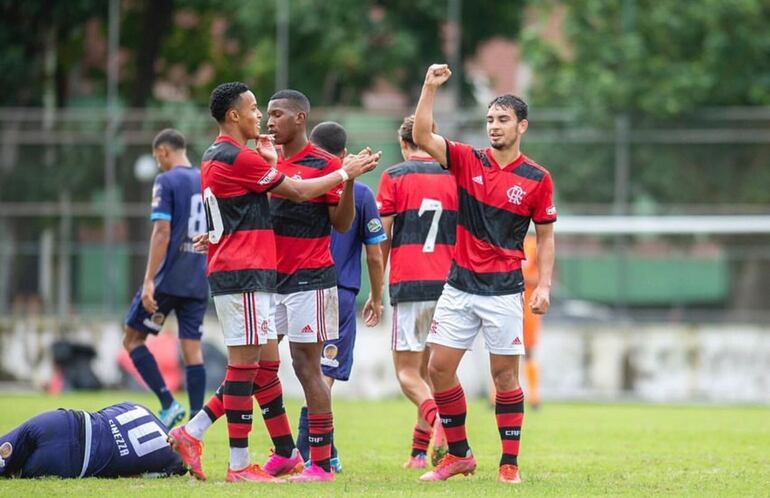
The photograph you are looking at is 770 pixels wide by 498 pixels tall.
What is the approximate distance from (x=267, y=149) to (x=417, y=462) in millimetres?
2802

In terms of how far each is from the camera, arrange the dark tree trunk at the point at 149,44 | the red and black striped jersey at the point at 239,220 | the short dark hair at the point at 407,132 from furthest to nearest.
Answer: the dark tree trunk at the point at 149,44, the short dark hair at the point at 407,132, the red and black striped jersey at the point at 239,220

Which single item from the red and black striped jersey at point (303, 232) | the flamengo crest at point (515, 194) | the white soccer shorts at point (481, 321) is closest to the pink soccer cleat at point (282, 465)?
the red and black striped jersey at point (303, 232)

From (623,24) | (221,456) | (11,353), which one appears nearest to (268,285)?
(221,456)

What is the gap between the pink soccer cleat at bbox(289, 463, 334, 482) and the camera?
8.91 meters

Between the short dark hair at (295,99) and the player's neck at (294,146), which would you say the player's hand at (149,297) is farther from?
the short dark hair at (295,99)

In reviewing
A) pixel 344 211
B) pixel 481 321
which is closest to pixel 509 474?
pixel 481 321

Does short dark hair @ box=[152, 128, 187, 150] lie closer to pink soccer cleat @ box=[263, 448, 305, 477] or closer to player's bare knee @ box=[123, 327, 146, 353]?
player's bare knee @ box=[123, 327, 146, 353]

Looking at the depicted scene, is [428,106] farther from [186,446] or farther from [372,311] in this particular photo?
[186,446]

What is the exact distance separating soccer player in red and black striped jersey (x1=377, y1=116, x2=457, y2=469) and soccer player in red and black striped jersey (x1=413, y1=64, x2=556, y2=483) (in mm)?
1688

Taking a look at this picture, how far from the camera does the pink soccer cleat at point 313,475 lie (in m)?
8.91

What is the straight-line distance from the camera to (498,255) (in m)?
9.05

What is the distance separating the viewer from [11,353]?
23.3 metres

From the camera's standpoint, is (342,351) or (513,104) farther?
(342,351)

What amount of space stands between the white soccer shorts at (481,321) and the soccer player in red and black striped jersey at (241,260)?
108 centimetres
